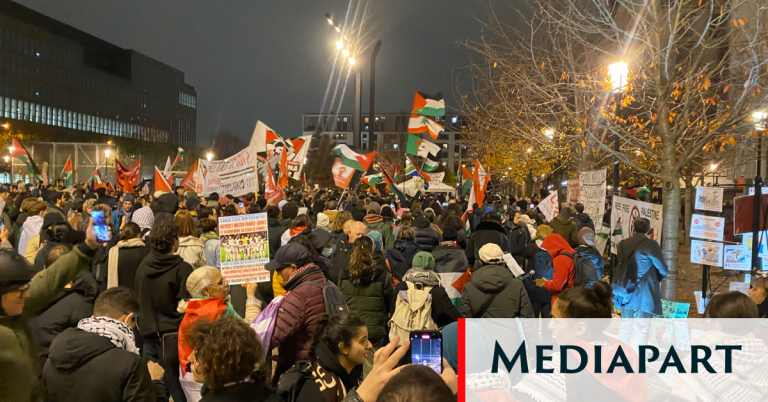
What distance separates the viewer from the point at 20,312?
3330 mm

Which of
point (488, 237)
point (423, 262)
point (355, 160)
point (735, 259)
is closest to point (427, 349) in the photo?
point (423, 262)

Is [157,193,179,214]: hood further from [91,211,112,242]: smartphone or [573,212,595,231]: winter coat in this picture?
[573,212,595,231]: winter coat

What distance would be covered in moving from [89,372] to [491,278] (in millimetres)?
3497

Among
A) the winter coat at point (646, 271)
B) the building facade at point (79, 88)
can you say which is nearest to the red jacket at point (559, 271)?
the winter coat at point (646, 271)

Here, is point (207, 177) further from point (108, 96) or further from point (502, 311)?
point (108, 96)

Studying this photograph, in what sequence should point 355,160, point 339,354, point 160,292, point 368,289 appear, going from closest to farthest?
point 339,354, point 160,292, point 368,289, point 355,160

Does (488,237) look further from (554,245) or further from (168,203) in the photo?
(168,203)

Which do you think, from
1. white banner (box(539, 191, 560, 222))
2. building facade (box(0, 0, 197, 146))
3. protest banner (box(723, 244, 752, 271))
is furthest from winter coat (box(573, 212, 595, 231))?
building facade (box(0, 0, 197, 146))

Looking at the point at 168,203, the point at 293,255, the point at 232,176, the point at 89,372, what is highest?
the point at 232,176

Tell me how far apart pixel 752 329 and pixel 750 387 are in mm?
605

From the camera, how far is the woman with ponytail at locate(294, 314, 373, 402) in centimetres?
313

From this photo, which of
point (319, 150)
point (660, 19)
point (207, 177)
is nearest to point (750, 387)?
point (660, 19)

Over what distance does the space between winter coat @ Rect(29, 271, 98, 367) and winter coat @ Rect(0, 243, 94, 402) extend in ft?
0.62

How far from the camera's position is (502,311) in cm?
532
